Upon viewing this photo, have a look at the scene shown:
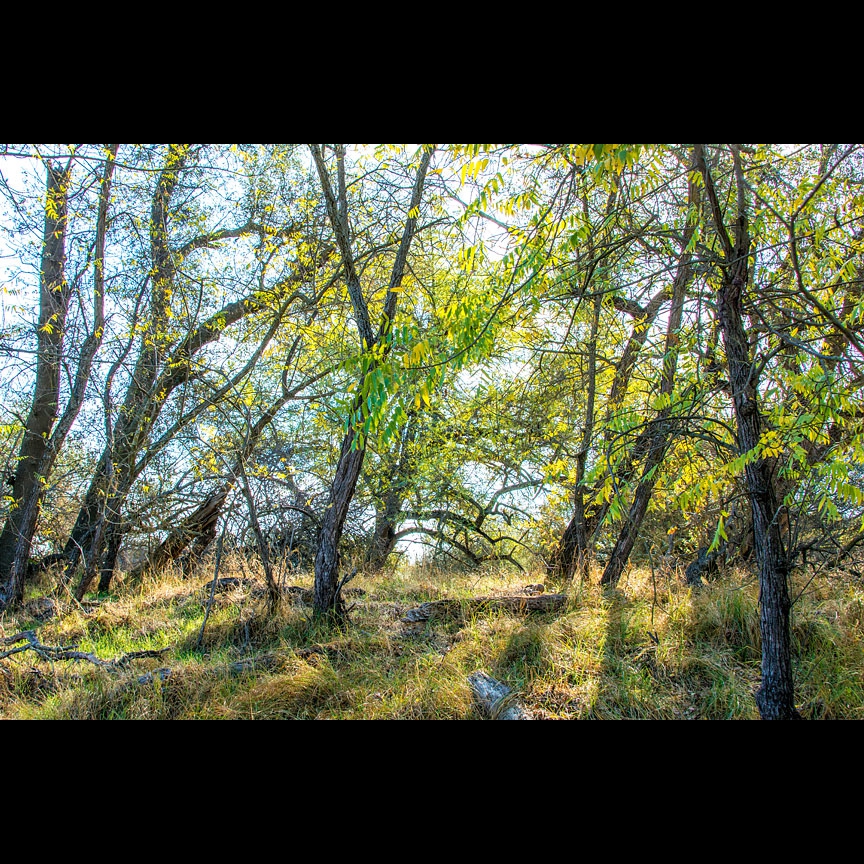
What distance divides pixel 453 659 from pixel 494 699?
0.56 metres

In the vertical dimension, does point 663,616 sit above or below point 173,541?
below

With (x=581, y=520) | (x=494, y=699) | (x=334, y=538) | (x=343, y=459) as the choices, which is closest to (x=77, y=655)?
(x=334, y=538)

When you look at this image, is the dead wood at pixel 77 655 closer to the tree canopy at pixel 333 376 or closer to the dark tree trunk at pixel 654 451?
the tree canopy at pixel 333 376

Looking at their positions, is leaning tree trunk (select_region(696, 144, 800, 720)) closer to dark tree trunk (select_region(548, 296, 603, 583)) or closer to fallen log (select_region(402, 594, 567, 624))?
fallen log (select_region(402, 594, 567, 624))

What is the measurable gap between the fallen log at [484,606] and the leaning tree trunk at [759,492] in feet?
6.69

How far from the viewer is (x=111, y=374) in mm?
5516

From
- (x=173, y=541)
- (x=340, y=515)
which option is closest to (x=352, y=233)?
(x=340, y=515)

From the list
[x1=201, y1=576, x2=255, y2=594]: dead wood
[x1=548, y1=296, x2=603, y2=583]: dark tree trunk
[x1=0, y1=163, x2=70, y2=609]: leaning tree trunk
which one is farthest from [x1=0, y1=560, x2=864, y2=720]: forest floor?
[x1=0, y1=163, x2=70, y2=609]: leaning tree trunk

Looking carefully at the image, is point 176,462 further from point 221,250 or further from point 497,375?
point 497,375

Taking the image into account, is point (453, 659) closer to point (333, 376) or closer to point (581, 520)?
point (581, 520)

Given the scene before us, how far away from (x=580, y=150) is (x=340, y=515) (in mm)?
3378

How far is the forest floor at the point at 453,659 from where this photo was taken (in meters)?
2.86

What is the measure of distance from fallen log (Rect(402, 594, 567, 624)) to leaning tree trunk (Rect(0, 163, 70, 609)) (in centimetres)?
454

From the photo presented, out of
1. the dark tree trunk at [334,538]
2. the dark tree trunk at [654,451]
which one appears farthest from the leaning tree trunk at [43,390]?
the dark tree trunk at [654,451]
